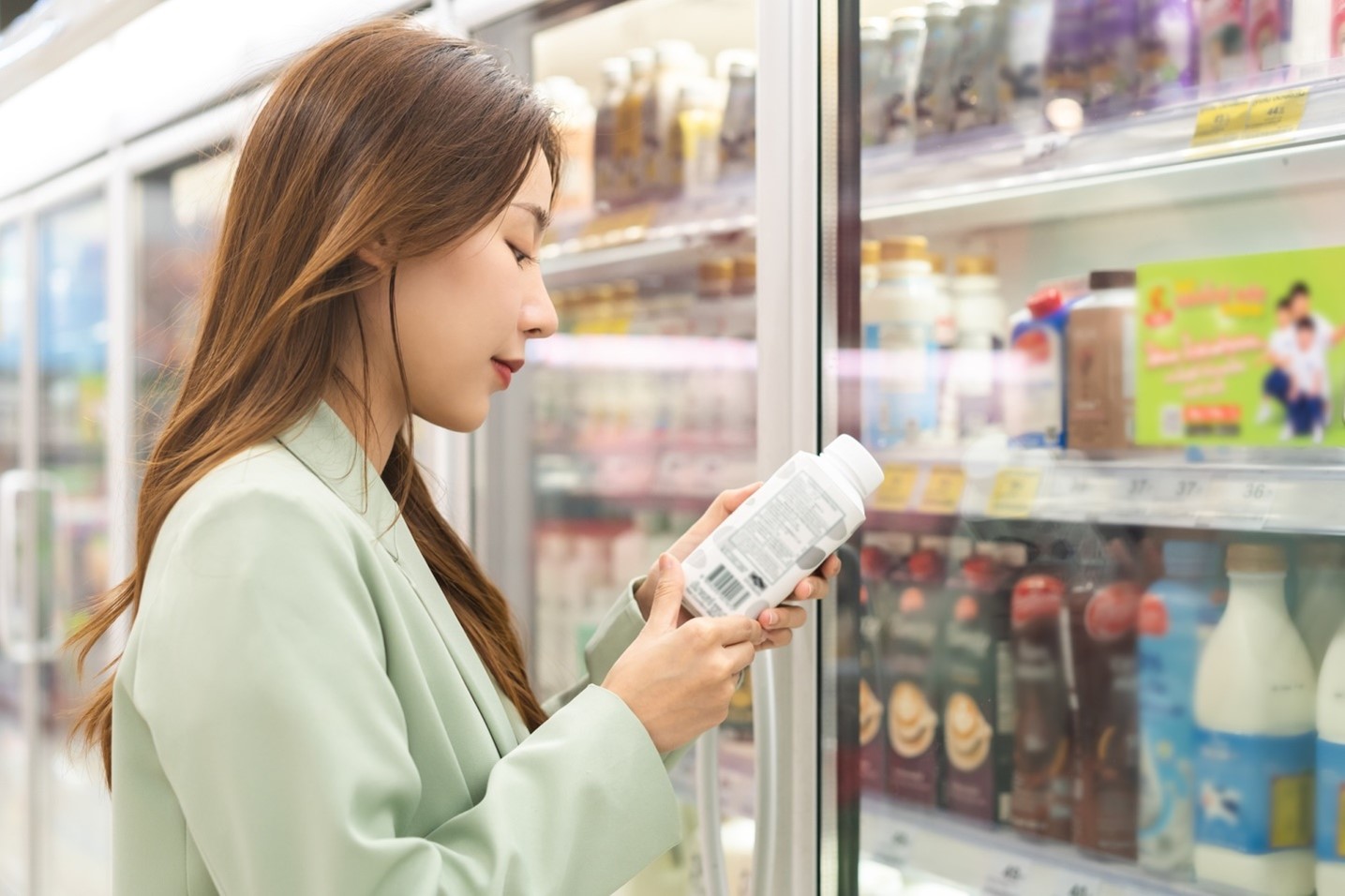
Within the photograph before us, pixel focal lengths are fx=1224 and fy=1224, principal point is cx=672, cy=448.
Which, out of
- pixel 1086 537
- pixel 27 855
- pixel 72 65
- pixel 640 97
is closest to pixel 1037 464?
pixel 1086 537

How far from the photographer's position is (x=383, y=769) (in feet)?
2.56

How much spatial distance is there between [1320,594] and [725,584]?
0.64 metres

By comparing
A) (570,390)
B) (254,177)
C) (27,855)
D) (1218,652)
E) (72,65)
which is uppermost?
(72,65)

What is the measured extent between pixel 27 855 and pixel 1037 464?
258cm

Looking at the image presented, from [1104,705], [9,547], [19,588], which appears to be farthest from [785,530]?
[19,588]

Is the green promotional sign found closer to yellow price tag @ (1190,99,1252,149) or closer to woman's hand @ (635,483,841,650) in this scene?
yellow price tag @ (1190,99,1252,149)

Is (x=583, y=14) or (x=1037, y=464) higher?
(x=583, y=14)

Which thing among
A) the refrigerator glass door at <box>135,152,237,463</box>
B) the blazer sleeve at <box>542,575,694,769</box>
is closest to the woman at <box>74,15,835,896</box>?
the blazer sleeve at <box>542,575,694,769</box>

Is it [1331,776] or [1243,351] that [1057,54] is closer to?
[1243,351]

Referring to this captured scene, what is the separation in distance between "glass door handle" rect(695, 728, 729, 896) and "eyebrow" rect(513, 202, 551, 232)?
1.80 ft

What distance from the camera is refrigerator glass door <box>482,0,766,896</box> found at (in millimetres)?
1744

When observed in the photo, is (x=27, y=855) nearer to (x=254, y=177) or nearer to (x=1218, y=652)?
(x=254, y=177)

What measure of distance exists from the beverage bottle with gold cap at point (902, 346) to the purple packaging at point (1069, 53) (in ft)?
0.75

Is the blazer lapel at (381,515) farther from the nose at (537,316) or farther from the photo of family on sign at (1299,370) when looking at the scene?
the photo of family on sign at (1299,370)
